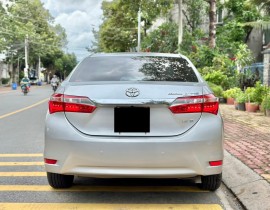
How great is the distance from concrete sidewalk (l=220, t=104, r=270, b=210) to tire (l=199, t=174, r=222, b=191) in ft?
0.79

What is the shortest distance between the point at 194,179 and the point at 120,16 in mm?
42483

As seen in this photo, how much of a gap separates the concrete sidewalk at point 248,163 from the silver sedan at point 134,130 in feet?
2.02

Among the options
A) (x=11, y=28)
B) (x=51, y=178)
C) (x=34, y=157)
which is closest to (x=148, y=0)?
(x=11, y=28)

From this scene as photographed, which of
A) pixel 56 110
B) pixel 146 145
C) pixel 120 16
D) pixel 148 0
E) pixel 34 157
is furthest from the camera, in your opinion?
pixel 120 16

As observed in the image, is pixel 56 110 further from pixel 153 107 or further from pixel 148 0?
pixel 148 0

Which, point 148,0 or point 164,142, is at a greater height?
point 148,0

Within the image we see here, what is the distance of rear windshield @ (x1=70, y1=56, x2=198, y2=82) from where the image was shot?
4.48 m

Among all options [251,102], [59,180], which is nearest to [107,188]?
[59,180]

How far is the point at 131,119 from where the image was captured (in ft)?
13.1

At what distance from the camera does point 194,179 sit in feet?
17.5

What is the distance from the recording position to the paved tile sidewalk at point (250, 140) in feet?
19.3

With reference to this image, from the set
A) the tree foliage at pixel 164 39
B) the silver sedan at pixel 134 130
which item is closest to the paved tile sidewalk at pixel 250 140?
the silver sedan at pixel 134 130

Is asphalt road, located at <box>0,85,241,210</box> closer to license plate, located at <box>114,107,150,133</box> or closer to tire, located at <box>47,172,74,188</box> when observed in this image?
tire, located at <box>47,172,74,188</box>

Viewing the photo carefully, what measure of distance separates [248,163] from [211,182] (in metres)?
1.38
